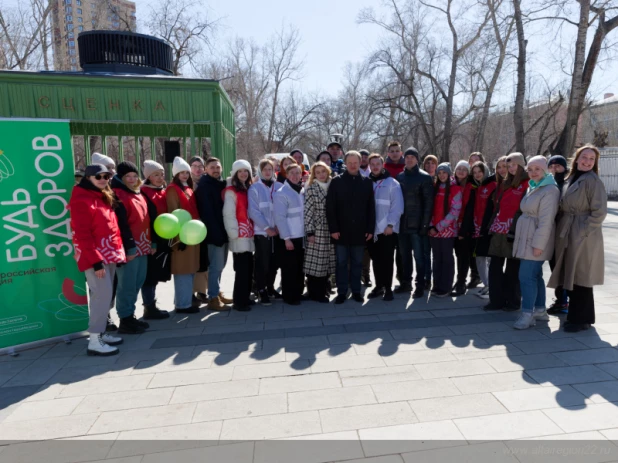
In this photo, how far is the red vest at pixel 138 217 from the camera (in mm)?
4539

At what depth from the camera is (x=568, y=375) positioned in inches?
137

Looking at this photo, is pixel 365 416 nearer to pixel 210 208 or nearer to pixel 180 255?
pixel 180 255

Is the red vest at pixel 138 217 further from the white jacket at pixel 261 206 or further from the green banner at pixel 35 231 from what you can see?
the white jacket at pixel 261 206

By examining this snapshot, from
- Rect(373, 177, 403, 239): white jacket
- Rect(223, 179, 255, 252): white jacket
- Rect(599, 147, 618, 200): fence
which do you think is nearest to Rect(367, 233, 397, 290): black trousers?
Rect(373, 177, 403, 239): white jacket

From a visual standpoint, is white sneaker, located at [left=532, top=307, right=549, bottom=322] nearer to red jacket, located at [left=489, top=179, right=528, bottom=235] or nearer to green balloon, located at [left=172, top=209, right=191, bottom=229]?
red jacket, located at [left=489, top=179, right=528, bottom=235]

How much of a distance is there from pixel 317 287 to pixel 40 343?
3266 millimetres

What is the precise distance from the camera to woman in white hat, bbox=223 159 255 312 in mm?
5312

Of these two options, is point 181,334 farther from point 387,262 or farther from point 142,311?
point 387,262

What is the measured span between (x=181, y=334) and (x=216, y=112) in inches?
209

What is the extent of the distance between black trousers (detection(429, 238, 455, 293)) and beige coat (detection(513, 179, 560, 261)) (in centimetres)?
120

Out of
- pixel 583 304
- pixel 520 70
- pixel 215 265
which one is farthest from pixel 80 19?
pixel 583 304

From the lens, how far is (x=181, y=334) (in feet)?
15.7

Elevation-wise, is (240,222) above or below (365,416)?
above

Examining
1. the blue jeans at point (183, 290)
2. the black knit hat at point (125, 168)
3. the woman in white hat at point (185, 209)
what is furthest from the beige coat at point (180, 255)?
the black knit hat at point (125, 168)
